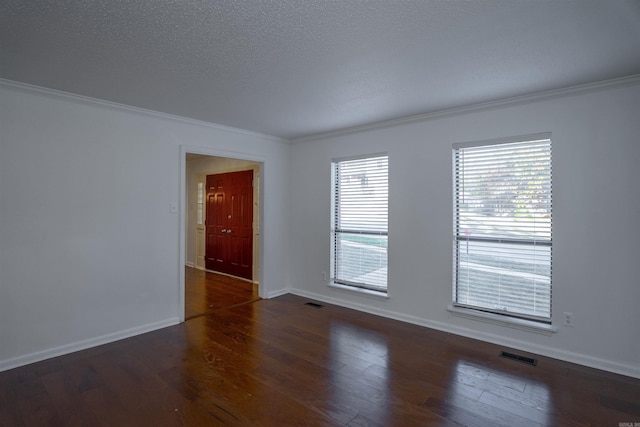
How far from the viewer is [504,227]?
3.43 metres

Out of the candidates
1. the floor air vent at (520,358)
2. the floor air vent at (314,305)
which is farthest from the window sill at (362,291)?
the floor air vent at (520,358)

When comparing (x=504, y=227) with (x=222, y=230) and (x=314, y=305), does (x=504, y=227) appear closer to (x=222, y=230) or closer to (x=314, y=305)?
(x=314, y=305)

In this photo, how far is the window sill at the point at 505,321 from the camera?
3.17 metres

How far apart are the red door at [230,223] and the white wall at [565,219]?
10.0 ft

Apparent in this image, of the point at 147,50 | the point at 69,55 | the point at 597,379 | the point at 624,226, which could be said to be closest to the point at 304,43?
the point at 147,50

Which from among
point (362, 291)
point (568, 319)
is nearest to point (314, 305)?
point (362, 291)

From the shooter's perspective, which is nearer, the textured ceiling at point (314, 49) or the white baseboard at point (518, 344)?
the textured ceiling at point (314, 49)

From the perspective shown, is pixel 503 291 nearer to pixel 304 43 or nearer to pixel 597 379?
pixel 597 379

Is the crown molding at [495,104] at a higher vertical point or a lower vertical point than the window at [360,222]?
higher

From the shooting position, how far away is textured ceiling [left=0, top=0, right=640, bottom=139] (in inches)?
73.4

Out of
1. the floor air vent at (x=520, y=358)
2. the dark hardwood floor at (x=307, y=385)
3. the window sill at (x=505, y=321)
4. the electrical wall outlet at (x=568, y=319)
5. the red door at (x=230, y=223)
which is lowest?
the dark hardwood floor at (x=307, y=385)

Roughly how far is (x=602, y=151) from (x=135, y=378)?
451cm

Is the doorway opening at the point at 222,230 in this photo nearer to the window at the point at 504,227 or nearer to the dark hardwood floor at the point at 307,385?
the dark hardwood floor at the point at 307,385

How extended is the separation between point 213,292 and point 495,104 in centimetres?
480
